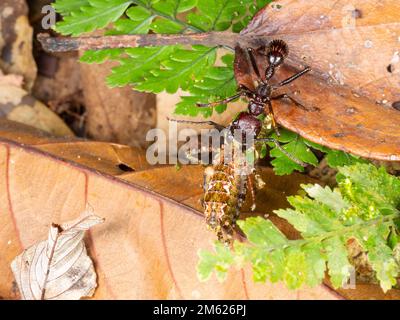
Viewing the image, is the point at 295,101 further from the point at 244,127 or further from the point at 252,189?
the point at 252,189

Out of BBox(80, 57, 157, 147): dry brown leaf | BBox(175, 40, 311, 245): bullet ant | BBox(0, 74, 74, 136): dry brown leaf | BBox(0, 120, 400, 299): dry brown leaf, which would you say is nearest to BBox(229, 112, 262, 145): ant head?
A: BBox(175, 40, 311, 245): bullet ant

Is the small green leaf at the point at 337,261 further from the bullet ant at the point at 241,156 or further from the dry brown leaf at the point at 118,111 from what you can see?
the dry brown leaf at the point at 118,111

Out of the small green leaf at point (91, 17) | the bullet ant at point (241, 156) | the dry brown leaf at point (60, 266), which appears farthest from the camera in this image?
the small green leaf at point (91, 17)

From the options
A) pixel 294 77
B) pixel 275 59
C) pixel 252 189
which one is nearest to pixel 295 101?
pixel 294 77

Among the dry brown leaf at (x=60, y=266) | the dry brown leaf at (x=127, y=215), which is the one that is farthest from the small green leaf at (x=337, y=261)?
the dry brown leaf at (x=60, y=266)

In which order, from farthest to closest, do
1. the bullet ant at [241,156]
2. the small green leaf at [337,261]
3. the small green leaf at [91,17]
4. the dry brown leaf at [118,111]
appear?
the dry brown leaf at [118,111]
the small green leaf at [91,17]
the bullet ant at [241,156]
the small green leaf at [337,261]
